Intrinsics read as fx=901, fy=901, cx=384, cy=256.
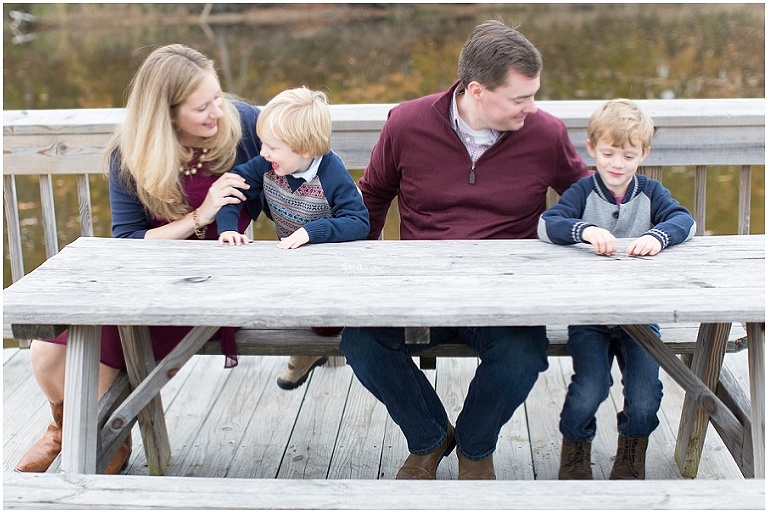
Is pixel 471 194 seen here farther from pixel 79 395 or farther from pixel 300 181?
pixel 79 395

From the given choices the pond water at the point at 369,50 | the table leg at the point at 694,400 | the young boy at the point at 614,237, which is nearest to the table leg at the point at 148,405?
the young boy at the point at 614,237

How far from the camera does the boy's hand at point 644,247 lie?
214 centimetres

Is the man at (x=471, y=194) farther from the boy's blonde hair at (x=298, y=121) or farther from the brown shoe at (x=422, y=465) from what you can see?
the boy's blonde hair at (x=298, y=121)

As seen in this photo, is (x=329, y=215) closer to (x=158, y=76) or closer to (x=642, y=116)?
(x=158, y=76)

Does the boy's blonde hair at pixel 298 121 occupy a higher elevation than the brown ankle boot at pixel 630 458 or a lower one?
higher

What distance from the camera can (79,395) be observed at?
2.05 meters

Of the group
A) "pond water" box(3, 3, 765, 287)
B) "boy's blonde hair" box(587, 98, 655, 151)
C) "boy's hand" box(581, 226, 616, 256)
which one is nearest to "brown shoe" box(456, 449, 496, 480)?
"boy's hand" box(581, 226, 616, 256)

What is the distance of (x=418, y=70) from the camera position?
1125cm

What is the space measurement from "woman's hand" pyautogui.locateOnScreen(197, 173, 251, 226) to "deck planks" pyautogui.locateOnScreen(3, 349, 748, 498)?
28.9 inches

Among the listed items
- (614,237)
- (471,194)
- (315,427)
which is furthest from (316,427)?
(614,237)

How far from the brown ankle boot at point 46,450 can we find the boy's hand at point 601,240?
145 centimetres

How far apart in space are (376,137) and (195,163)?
655mm

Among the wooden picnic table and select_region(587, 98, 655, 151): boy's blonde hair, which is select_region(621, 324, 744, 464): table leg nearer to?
the wooden picnic table

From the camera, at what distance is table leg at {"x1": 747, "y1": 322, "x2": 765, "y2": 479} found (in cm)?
198
